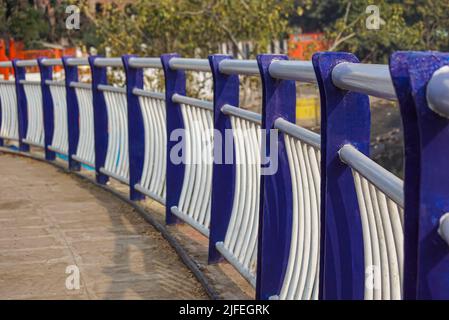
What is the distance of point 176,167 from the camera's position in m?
6.73

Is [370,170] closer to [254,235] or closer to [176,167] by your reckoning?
[254,235]

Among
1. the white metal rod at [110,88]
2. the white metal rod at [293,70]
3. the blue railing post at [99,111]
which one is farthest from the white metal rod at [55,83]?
the white metal rod at [293,70]

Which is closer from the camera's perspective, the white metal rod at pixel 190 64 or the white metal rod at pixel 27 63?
the white metal rod at pixel 190 64

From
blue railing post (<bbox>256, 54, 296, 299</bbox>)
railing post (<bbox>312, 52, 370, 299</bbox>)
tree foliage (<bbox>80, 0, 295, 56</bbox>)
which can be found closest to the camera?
railing post (<bbox>312, 52, 370, 299</bbox>)

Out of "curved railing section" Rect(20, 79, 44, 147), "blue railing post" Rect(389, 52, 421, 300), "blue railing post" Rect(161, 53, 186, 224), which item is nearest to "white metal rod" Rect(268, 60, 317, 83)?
"blue railing post" Rect(389, 52, 421, 300)

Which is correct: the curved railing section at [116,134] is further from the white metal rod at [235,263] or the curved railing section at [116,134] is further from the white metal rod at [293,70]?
the white metal rod at [293,70]

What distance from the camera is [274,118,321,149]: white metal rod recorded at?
354 centimetres

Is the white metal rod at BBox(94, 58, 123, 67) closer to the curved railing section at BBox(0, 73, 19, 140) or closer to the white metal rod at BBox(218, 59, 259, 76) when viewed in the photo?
the white metal rod at BBox(218, 59, 259, 76)

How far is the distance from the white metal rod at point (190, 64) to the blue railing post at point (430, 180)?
3596 millimetres

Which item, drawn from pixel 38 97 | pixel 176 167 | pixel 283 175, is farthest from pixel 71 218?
pixel 38 97

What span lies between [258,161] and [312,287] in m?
1.11

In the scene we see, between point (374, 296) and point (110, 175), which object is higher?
point (374, 296)

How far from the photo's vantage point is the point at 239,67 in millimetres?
4930

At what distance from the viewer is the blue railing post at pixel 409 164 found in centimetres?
212
